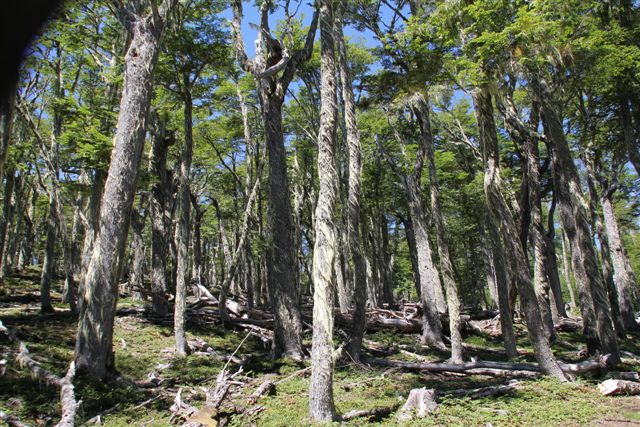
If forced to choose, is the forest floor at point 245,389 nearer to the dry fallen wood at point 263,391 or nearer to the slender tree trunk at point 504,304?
the dry fallen wood at point 263,391

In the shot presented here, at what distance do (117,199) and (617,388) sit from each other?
9.67 meters

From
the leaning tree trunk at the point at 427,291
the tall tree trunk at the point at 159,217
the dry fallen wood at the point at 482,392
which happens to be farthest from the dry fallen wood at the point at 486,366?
the tall tree trunk at the point at 159,217

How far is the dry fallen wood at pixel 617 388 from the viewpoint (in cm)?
751

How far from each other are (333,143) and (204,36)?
28.3 ft

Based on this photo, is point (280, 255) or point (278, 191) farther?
point (278, 191)

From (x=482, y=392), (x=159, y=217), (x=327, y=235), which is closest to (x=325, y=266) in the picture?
(x=327, y=235)

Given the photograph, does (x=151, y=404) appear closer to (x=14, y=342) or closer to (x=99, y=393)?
(x=99, y=393)

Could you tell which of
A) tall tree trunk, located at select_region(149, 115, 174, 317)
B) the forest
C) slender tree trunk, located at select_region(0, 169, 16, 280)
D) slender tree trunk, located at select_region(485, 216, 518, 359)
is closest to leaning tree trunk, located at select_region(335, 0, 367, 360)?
the forest

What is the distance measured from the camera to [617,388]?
752 centimetres

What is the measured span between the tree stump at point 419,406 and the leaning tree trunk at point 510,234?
304 centimetres

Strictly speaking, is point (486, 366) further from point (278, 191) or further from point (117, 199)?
point (117, 199)

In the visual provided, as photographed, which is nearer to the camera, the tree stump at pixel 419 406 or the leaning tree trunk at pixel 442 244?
the tree stump at pixel 419 406

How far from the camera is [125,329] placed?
12.7 meters

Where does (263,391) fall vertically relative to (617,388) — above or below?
above
